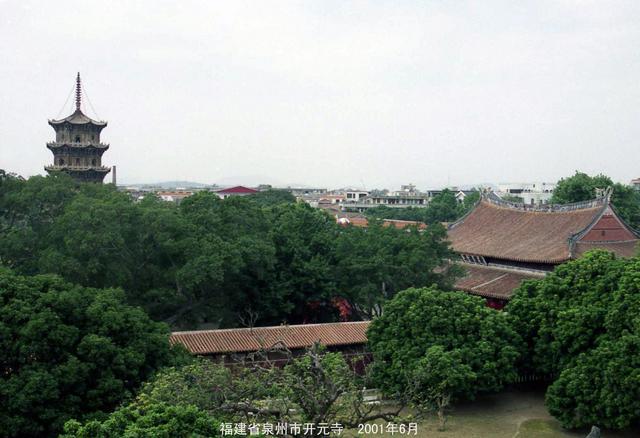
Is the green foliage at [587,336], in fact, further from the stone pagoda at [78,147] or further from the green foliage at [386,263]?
the stone pagoda at [78,147]

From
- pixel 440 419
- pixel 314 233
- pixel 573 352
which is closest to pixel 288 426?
pixel 440 419

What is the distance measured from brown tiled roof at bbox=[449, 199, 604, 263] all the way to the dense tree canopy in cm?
379

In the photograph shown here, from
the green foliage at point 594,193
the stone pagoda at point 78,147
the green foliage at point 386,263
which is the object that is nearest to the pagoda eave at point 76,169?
the stone pagoda at point 78,147

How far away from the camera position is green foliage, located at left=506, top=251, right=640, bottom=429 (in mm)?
14609

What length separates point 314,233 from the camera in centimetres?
2655

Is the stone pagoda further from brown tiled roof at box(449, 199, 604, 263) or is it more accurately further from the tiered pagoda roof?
brown tiled roof at box(449, 199, 604, 263)

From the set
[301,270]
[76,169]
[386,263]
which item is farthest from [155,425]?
[76,169]

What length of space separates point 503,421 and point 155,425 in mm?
10292

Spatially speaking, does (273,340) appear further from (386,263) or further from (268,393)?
(268,393)

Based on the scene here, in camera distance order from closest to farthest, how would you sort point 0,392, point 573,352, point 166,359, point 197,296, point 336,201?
point 0,392 < point 166,359 < point 573,352 < point 197,296 < point 336,201

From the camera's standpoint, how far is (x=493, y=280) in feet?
86.8

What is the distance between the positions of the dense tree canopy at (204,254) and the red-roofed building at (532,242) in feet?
9.43

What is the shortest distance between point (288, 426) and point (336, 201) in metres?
101

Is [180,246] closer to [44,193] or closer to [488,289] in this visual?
[44,193]
